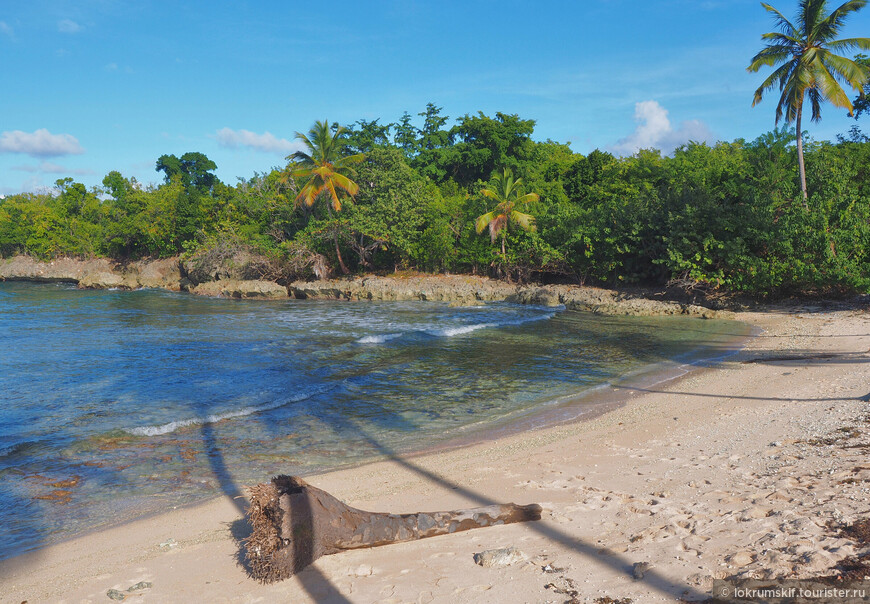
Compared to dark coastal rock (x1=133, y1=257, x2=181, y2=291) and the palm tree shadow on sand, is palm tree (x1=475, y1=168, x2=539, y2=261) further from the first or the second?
dark coastal rock (x1=133, y1=257, x2=181, y2=291)

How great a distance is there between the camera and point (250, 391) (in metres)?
12.1

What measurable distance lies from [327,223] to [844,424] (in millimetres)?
34473

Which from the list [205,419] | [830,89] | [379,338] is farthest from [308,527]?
[830,89]

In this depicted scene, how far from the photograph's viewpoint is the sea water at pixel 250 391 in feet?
23.8

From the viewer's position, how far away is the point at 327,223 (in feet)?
124

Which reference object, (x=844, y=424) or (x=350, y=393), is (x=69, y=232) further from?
(x=844, y=424)

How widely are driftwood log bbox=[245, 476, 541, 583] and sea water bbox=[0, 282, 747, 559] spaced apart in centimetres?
273

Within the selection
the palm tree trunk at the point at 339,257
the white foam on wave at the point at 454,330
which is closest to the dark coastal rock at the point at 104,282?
the palm tree trunk at the point at 339,257

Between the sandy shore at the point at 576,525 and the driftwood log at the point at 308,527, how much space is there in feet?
0.38

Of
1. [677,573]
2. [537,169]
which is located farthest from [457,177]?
[677,573]

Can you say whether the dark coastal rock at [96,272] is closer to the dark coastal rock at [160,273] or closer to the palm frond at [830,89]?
the dark coastal rock at [160,273]

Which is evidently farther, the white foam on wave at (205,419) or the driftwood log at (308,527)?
the white foam on wave at (205,419)

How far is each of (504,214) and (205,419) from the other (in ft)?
87.2

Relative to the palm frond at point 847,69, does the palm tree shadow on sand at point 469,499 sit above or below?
below
